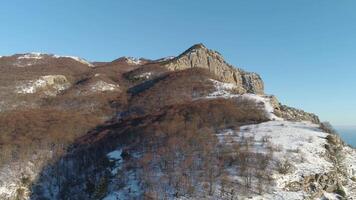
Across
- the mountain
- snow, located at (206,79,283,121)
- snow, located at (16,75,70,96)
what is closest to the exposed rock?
the mountain

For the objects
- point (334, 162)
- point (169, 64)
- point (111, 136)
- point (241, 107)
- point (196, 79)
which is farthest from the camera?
point (169, 64)

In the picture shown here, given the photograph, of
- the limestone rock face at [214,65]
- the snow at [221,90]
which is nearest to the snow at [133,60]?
the limestone rock face at [214,65]

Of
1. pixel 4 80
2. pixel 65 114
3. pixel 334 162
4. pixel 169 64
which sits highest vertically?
pixel 169 64

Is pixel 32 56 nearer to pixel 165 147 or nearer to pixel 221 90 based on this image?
pixel 221 90

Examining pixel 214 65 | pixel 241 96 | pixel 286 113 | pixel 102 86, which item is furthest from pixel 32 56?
pixel 286 113

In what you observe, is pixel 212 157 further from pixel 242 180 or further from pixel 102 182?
pixel 102 182

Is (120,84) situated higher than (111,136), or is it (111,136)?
(120,84)

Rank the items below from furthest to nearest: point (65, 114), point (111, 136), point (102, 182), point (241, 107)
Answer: point (65, 114)
point (241, 107)
point (111, 136)
point (102, 182)

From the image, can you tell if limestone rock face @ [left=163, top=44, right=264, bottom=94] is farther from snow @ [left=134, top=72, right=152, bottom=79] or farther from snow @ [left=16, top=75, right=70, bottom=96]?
snow @ [left=16, top=75, right=70, bottom=96]

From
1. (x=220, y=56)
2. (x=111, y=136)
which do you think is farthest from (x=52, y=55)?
(x=111, y=136)
